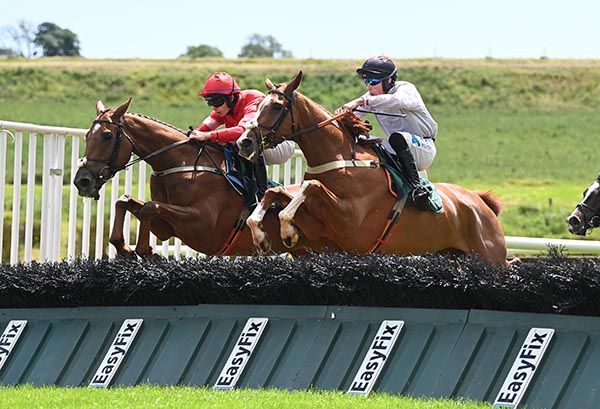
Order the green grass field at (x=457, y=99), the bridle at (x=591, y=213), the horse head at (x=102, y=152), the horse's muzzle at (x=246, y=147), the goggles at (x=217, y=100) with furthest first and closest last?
the green grass field at (x=457, y=99) → the bridle at (x=591, y=213) → the goggles at (x=217, y=100) → the horse head at (x=102, y=152) → the horse's muzzle at (x=246, y=147)

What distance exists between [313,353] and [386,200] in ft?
9.72

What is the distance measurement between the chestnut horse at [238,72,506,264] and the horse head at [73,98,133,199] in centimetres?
112

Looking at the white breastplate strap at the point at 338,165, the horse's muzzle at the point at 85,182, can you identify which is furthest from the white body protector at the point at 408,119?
the horse's muzzle at the point at 85,182

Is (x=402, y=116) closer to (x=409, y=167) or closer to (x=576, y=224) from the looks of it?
(x=409, y=167)

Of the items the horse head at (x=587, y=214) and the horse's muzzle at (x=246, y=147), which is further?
the horse head at (x=587, y=214)

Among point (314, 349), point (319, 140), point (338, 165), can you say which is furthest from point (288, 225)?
point (314, 349)

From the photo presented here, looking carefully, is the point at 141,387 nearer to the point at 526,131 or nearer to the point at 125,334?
the point at 125,334

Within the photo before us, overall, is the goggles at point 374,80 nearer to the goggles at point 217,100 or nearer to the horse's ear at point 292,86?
the horse's ear at point 292,86

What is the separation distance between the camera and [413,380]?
6.91 metres

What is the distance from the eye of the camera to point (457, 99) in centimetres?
6981

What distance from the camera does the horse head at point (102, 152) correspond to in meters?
10.0

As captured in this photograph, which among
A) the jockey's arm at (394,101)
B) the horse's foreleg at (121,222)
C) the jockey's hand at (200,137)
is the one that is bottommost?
the horse's foreleg at (121,222)

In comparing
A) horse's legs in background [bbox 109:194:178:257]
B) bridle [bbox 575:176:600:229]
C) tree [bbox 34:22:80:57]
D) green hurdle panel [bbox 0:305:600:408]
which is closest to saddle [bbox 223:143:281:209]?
horse's legs in background [bbox 109:194:178:257]

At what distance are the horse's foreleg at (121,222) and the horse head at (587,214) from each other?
136 inches
